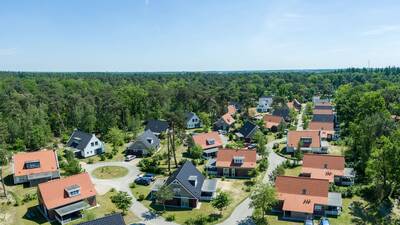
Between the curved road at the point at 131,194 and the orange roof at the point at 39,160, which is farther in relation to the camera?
the orange roof at the point at 39,160

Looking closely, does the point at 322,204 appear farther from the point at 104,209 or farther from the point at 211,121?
the point at 211,121

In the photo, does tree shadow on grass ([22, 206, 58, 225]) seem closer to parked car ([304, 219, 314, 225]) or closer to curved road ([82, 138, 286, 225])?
curved road ([82, 138, 286, 225])

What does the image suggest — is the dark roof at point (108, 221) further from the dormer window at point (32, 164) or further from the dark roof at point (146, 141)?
the dark roof at point (146, 141)

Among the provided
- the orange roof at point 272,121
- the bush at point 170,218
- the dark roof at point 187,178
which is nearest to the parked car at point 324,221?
the dark roof at point 187,178

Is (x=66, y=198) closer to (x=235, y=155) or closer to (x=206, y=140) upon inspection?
(x=235, y=155)

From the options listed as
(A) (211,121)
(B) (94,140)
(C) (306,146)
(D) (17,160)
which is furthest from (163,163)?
(A) (211,121)

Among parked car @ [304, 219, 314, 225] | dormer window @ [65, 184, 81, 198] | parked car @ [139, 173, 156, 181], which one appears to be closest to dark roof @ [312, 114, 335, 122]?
parked car @ [139, 173, 156, 181]

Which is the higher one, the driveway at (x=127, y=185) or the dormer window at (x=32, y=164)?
the dormer window at (x=32, y=164)

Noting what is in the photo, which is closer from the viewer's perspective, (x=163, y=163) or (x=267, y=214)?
(x=267, y=214)
